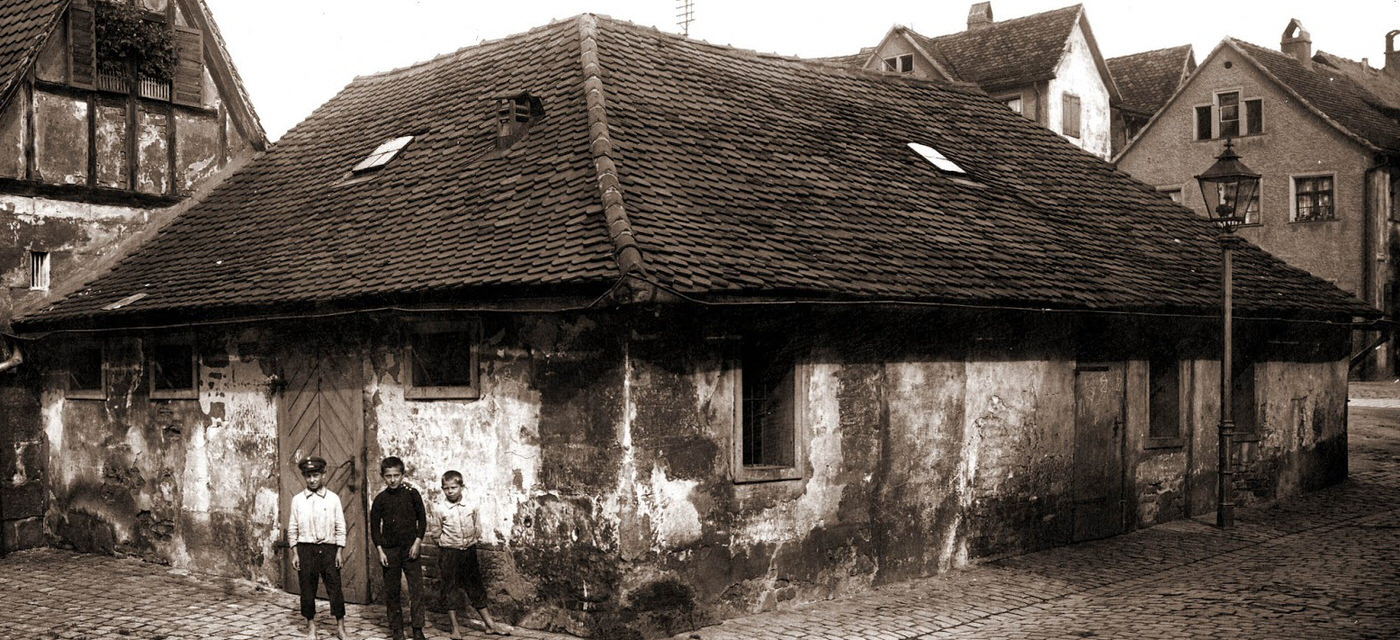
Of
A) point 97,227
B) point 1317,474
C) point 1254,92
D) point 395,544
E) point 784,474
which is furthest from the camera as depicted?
point 1254,92

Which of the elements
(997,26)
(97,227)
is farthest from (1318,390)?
(997,26)

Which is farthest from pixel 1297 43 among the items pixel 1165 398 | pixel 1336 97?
pixel 1165 398

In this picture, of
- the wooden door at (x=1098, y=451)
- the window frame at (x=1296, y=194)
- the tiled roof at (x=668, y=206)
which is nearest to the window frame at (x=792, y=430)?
the tiled roof at (x=668, y=206)

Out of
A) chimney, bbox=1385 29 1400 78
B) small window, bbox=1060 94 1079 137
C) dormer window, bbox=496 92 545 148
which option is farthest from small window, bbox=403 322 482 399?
chimney, bbox=1385 29 1400 78

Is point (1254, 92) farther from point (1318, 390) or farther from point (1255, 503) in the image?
point (1255, 503)

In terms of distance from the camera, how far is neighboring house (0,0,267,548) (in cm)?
1522

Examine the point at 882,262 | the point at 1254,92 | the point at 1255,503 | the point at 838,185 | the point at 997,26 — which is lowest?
Result: the point at 1255,503

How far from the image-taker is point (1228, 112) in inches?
1446

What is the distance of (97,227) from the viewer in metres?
15.9

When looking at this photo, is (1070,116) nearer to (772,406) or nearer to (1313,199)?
→ (1313,199)

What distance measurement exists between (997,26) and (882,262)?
3031 centimetres

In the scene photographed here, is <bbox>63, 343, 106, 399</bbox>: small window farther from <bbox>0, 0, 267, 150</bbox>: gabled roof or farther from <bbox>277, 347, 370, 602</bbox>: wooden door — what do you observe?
<bbox>277, 347, 370, 602</bbox>: wooden door

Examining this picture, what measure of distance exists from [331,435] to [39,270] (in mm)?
5622

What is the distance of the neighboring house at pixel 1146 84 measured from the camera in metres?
42.2
